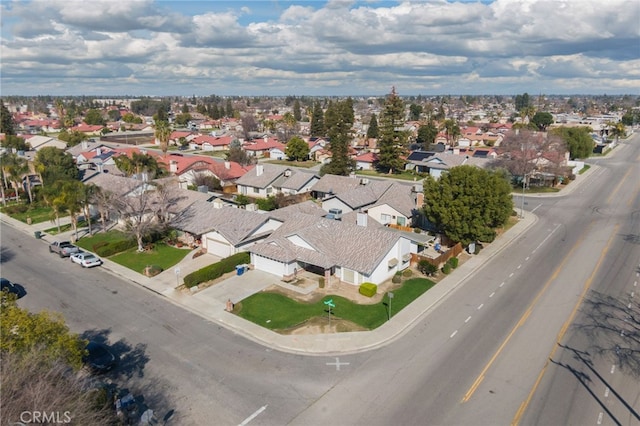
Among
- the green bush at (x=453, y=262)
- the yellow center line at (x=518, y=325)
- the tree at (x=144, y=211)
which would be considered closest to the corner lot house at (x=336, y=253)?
the green bush at (x=453, y=262)

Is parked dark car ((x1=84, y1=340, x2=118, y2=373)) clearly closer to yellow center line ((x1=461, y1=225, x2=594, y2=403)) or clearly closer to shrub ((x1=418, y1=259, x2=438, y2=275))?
yellow center line ((x1=461, y1=225, x2=594, y2=403))

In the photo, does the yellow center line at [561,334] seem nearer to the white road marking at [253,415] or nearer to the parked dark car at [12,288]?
the white road marking at [253,415]

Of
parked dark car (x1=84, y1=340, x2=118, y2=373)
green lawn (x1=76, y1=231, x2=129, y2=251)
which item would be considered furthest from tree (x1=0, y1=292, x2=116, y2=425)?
green lawn (x1=76, y1=231, x2=129, y2=251)

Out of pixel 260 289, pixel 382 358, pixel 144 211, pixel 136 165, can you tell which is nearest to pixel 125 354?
pixel 260 289

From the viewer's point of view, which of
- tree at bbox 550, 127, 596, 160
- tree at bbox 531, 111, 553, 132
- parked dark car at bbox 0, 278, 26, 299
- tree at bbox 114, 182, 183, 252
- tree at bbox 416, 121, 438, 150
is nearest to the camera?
parked dark car at bbox 0, 278, 26, 299

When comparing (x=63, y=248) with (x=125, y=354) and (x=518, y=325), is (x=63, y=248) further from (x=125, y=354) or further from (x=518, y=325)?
(x=518, y=325)

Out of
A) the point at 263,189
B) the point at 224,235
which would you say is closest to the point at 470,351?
the point at 224,235
